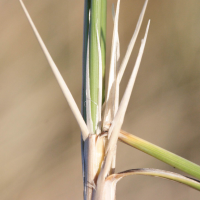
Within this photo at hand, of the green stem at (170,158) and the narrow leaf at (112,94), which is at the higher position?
the narrow leaf at (112,94)

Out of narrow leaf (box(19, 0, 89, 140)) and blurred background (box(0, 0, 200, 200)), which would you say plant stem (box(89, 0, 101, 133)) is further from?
blurred background (box(0, 0, 200, 200))

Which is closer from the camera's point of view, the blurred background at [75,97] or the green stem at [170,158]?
the green stem at [170,158]

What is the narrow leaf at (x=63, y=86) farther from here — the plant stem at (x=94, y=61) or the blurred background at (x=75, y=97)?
the blurred background at (x=75, y=97)

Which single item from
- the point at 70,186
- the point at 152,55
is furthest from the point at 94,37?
the point at 70,186

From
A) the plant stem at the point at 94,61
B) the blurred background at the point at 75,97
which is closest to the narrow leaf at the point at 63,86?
the plant stem at the point at 94,61

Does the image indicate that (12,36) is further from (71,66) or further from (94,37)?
(94,37)

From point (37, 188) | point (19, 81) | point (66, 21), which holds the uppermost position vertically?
point (66, 21)

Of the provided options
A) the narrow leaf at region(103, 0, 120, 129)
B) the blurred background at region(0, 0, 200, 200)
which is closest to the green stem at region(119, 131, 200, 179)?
the narrow leaf at region(103, 0, 120, 129)

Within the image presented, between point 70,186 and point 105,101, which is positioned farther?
point 70,186

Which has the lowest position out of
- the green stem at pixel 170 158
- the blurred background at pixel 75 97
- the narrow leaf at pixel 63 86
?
the green stem at pixel 170 158
